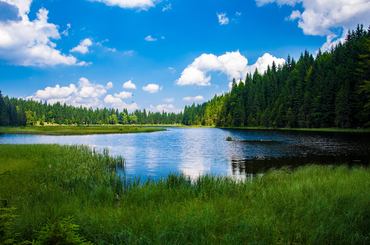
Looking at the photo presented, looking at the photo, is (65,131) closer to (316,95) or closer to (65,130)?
(65,130)

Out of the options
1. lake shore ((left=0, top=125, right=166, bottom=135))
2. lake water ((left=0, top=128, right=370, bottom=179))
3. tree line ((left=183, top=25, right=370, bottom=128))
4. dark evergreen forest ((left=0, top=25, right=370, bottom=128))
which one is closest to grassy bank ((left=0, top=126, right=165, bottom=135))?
lake shore ((left=0, top=125, right=166, bottom=135))

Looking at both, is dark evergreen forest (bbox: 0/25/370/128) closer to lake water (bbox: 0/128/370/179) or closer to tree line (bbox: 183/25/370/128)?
tree line (bbox: 183/25/370/128)

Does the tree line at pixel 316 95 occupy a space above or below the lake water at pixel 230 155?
above

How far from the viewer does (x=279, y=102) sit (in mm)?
97625

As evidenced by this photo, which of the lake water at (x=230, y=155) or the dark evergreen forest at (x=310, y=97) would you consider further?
the dark evergreen forest at (x=310, y=97)

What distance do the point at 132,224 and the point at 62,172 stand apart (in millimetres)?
9264

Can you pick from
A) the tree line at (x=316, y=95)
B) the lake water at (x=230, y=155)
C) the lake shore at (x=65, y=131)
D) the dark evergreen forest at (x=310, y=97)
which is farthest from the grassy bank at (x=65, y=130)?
the tree line at (x=316, y=95)

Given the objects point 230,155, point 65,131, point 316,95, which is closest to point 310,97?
point 316,95

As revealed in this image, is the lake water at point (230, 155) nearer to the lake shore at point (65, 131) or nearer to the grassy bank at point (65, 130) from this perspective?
the lake shore at point (65, 131)

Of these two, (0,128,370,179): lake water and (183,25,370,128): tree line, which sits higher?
(183,25,370,128): tree line

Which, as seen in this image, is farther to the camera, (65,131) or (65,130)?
(65,130)

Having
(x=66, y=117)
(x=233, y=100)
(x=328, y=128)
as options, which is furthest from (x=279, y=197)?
(x=66, y=117)

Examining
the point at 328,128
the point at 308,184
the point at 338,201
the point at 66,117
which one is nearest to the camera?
the point at 338,201

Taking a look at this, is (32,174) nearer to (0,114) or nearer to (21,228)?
(21,228)
